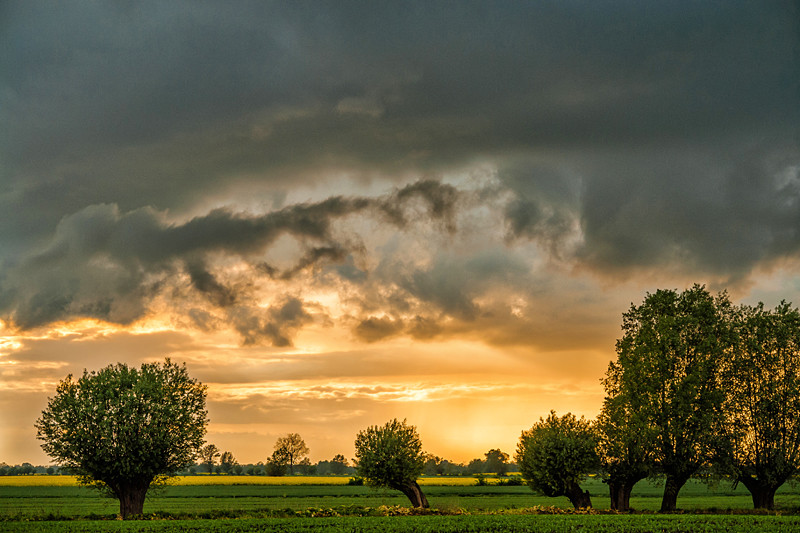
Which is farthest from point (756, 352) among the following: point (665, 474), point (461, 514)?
point (461, 514)

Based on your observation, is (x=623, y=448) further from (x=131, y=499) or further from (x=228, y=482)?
(x=228, y=482)

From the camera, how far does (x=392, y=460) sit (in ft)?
194

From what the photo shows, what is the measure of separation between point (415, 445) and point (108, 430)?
27.3 m

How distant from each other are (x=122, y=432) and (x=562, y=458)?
129 ft

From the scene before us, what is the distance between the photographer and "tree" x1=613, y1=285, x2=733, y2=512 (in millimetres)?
58312

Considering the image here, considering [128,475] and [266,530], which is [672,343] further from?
[128,475]

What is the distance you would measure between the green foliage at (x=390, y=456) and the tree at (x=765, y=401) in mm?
29273

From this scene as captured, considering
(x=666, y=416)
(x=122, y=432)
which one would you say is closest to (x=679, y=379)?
(x=666, y=416)

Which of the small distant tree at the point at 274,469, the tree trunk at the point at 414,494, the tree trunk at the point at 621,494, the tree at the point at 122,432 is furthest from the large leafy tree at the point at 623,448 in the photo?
the small distant tree at the point at 274,469

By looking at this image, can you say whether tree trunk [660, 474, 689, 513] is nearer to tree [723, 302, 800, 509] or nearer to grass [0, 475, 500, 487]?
tree [723, 302, 800, 509]

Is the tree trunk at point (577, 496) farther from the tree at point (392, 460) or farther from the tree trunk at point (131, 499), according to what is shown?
the tree trunk at point (131, 499)

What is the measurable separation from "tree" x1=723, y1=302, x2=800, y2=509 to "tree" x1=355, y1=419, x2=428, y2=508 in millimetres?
29135

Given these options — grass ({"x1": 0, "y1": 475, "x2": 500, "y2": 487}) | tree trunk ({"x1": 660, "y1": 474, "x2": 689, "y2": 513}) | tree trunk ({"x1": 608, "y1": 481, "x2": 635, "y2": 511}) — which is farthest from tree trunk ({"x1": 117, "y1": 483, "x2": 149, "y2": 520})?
grass ({"x1": 0, "y1": 475, "x2": 500, "y2": 487})

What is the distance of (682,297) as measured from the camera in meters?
61.4
